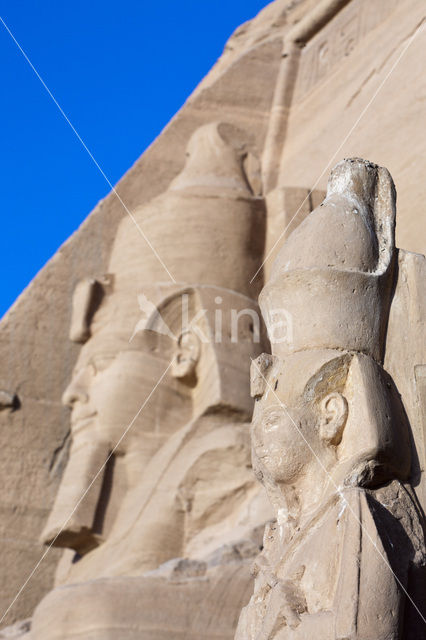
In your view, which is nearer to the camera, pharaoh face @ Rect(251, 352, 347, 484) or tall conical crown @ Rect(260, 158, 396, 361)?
pharaoh face @ Rect(251, 352, 347, 484)

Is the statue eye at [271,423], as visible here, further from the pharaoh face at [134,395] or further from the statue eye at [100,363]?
the statue eye at [100,363]

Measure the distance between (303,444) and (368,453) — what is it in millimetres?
224

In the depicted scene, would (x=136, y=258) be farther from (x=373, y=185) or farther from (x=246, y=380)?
(x=373, y=185)

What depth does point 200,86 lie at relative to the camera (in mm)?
8695

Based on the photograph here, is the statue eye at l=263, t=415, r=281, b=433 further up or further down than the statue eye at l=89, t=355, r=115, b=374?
further down

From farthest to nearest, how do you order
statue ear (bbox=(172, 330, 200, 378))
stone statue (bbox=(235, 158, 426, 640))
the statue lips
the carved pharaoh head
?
the statue lips, statue ear (bbox=(172, 330, 200, 378)), the carved pharaoh head, stone statue (bbox=(235, 158, 426, 640))

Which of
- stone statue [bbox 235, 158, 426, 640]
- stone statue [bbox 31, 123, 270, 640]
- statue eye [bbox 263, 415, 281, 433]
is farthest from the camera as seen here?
stone statue [bbox 31, 123, 270, 640]

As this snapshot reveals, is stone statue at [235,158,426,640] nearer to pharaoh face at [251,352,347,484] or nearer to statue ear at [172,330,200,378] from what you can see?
pharaoh face at [251,352,347,484]

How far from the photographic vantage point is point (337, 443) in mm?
2979

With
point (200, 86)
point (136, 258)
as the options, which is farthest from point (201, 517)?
point (200, 86)

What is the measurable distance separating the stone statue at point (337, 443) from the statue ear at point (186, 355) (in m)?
2.74

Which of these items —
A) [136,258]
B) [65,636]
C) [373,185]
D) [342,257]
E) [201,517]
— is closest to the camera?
[342,257]

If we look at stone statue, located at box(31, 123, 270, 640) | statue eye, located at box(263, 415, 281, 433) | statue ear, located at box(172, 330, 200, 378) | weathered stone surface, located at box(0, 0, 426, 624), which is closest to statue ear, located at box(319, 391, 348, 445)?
statue eye, located at box(263, 415, 281, 433)

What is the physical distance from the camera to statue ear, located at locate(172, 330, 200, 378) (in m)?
6.07
